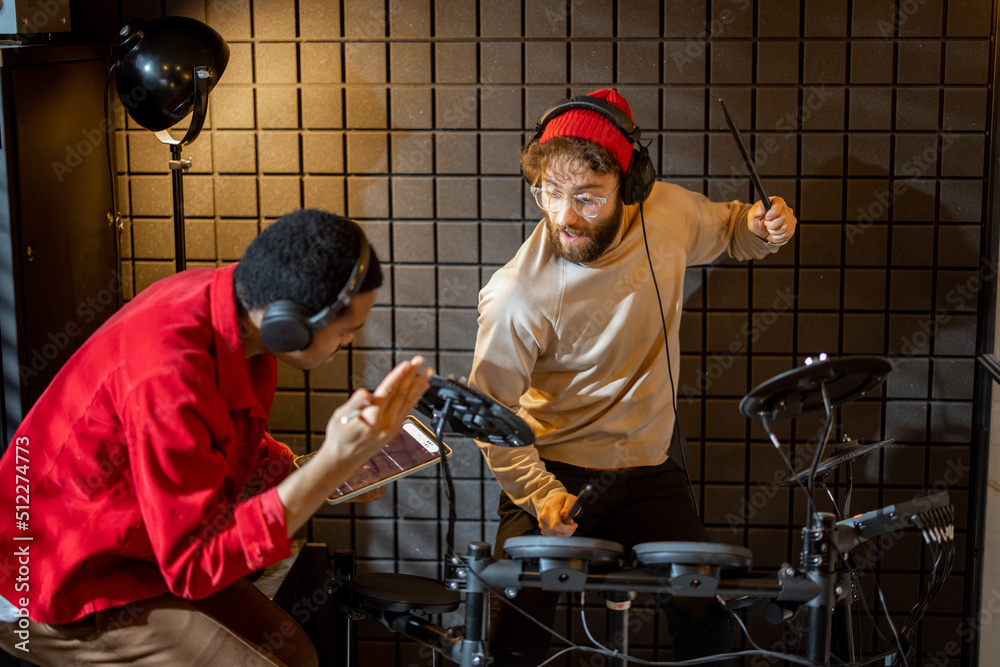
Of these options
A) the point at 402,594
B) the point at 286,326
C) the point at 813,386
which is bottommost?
the point at 402,594

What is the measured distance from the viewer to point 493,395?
2.31 meters

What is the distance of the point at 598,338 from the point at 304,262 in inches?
40.6

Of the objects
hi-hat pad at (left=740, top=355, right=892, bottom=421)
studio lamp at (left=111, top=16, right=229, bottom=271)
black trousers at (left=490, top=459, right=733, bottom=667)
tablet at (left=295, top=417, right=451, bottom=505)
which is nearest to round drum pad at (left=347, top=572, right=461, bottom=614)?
black trousers at (left=490, top=459, right=733, bottom=667)

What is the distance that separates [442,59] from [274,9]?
1.73ft

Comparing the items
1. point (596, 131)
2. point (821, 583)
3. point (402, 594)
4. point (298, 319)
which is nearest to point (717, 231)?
point (596, 131)

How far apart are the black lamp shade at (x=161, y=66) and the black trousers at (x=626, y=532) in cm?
133

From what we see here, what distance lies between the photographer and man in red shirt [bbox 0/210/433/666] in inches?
61.9

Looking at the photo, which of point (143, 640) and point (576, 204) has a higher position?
A: point (576, 204)

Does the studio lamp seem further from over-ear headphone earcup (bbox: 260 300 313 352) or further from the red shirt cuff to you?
the red shirt cuff

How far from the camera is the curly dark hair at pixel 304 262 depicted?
159 cm

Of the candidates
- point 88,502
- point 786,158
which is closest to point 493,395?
point 88,502

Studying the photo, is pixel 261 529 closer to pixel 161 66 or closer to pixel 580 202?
pixel 580 202

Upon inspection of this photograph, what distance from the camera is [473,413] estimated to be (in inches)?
68.9

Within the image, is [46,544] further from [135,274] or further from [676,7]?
[676,7]
